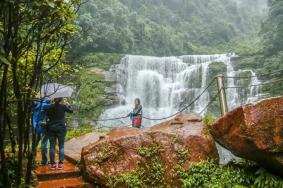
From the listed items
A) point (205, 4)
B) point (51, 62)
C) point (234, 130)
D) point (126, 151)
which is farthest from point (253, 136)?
point (205, 4)

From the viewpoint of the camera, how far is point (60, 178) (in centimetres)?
696

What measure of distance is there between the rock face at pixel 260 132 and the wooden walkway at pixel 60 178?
257 centimetres

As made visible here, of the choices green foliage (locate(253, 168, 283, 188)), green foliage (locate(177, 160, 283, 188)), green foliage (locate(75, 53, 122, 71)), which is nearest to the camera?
green foliage (locate(253, 168, 283, 188))

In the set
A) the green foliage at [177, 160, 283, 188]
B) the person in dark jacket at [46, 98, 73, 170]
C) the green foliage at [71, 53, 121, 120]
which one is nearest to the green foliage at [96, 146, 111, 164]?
the person in dark jacket at [46, 98, 73, 170]

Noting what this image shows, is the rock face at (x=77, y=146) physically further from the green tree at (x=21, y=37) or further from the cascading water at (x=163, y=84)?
Answer: the cascading water at (x=163, y=84)

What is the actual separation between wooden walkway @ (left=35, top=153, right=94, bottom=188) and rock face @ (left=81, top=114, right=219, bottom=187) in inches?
9.7

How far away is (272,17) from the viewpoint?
1016 inches

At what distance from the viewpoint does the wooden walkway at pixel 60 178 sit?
6590 millimetres

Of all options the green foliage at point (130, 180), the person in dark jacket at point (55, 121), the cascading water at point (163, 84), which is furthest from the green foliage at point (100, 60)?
the green foliage at point (130, 180)

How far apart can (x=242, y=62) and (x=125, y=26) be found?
963 centimetres

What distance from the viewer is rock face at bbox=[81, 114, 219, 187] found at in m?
6.57

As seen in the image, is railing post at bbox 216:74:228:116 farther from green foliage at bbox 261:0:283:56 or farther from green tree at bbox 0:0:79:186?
green foliage at bbox 261:0:283:56

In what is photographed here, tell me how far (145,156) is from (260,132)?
6.53ft

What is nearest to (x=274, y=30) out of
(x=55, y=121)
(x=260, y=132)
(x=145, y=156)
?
(x=145, y=156)
